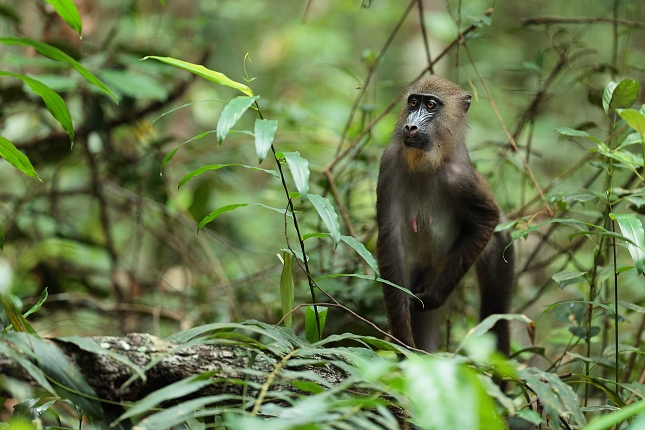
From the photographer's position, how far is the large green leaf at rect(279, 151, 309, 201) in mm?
2581

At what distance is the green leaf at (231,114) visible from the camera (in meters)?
2.54

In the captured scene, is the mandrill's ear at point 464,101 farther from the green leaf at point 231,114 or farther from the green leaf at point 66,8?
the green leaf at point 66,8

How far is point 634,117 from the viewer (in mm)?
3166

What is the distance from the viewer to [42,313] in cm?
635

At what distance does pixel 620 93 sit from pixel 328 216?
1.91m

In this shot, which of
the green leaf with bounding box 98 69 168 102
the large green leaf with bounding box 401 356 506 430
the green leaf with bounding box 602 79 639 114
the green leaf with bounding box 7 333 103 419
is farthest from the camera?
the green leaf with bounding box 98 69 168 102

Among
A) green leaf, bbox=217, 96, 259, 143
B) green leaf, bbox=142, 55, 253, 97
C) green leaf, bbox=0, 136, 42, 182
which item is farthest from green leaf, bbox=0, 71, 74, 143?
green leaf, bbox=217, 96, 259, 143

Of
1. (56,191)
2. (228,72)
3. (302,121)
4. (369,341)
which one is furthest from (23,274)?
(228,72)

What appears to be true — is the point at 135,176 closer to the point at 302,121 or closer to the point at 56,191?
the point at 56,191

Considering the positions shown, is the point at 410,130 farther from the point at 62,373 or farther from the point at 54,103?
the point at 62,373

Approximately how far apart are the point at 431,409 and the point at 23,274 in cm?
569

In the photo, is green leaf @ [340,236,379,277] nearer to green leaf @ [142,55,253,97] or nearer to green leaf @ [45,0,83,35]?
green leaf @ [142,55,253,97]

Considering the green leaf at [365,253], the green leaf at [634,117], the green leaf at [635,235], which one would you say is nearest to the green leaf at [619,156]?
the green leaf at [634,117]

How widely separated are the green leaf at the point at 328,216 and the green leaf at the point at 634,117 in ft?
4.57
